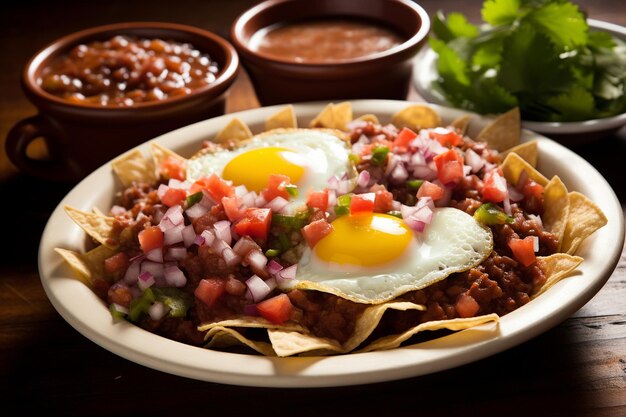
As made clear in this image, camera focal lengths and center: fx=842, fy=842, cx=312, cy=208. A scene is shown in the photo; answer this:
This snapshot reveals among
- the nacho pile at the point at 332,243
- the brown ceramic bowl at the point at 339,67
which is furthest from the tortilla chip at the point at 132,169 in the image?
the brown ceramic bowl at the point at 339,67

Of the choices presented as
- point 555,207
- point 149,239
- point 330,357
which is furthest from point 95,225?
point 555,207

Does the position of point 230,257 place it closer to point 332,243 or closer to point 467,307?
point 332,243

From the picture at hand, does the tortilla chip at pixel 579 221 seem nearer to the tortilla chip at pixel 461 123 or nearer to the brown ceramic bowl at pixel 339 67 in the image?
the tortilla chip at pixel 461 123

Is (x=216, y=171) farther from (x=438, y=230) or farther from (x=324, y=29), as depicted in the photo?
(x=324, y=29)

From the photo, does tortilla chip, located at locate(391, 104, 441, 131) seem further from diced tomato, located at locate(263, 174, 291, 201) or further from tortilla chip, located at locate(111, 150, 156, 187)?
tortilla chip, located at locate(111, 150, 156, 187)

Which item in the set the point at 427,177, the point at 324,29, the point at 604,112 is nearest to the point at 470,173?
the point at 427,177

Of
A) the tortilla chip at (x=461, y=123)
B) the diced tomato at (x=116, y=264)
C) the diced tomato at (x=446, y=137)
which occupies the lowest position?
the diced tomato at (x=116, y=264)
